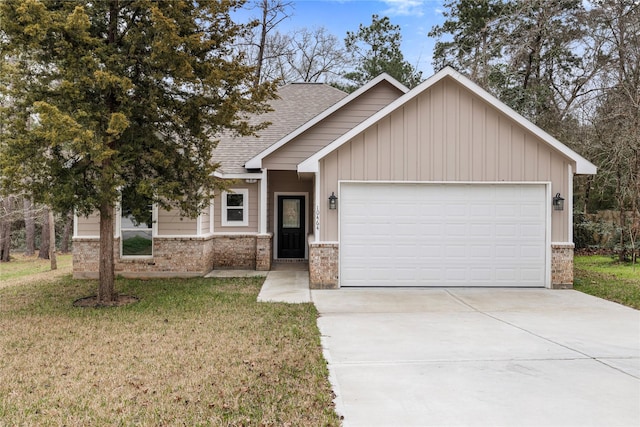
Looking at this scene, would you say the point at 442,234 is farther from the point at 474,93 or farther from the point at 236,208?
the point at 236,208

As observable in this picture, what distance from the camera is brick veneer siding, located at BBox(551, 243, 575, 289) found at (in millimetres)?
9539

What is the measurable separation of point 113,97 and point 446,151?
22.2ft

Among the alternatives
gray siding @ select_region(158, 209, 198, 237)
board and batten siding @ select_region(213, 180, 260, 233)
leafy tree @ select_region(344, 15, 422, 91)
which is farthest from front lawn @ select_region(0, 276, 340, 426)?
leafy tree @ select_region(344, 15, 422, 91)

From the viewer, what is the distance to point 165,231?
1121 cm

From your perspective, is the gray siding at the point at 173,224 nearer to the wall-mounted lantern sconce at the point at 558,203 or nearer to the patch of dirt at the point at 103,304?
the patch of dirt at the point at 103,304

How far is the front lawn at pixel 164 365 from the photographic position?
12.3 ft

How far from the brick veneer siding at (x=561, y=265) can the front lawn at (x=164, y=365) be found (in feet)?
18.5

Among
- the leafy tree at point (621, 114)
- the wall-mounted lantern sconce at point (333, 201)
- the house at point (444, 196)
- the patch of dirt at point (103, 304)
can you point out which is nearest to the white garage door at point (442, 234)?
the house at point (444, 196)

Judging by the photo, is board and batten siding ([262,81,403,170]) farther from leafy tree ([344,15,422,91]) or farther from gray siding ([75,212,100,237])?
leafy tree ([344,15,422,91])

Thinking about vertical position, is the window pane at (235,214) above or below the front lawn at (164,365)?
above

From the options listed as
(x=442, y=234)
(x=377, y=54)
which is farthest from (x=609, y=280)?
(x=377, y=54)

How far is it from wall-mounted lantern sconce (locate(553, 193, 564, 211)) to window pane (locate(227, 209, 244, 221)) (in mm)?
8115

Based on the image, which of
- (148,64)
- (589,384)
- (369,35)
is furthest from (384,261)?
(369,35)

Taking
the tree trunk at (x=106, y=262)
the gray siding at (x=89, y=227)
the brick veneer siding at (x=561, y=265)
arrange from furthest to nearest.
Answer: the gray siding at (x=89, y=227)
the brick veneer siding at (x=561, y=265)
the tree trunk at (x=106, y=262)
